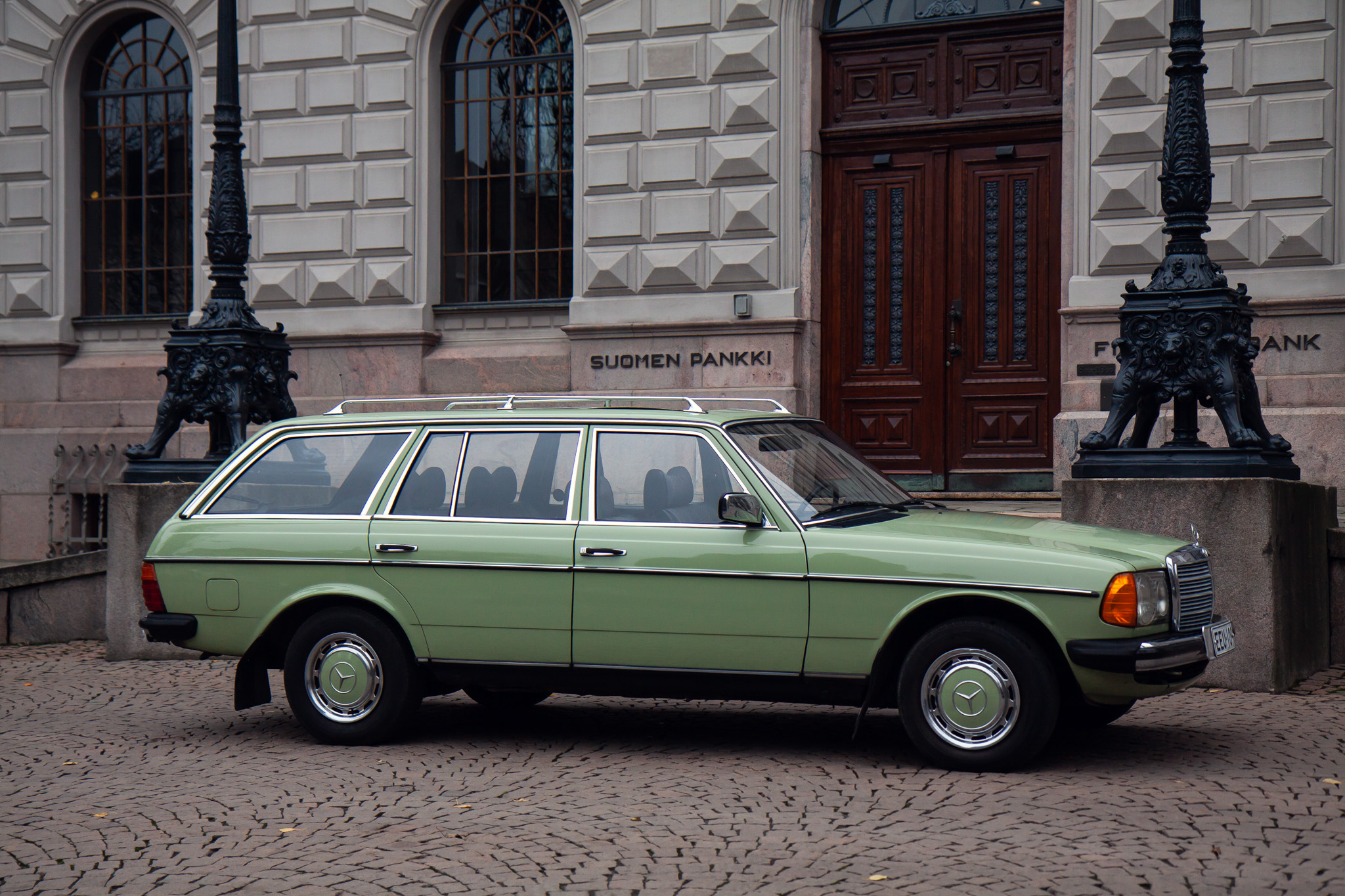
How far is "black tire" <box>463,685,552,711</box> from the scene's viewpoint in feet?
28.4

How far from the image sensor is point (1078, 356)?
14422 millimetres

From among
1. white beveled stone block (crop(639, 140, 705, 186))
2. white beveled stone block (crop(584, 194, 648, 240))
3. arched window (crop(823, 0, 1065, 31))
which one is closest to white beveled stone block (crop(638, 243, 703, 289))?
white beveled stone block (crop(584, 194, 648, 240))

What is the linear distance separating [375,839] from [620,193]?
11604 mm

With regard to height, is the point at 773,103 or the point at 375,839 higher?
the point at 773,103

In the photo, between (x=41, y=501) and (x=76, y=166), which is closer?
(x=41, y=501)

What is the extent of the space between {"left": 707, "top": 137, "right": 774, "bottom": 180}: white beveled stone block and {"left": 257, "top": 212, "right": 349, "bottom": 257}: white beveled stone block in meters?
4.49

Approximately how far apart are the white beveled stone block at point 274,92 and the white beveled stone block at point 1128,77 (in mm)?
9039

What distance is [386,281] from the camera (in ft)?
57.1

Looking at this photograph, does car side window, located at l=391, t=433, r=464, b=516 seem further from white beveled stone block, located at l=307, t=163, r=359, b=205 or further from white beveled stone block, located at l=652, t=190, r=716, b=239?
white beveled stone block, located at l=307, t=163, r=359, b=205

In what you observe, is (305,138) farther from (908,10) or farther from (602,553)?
(602,553)

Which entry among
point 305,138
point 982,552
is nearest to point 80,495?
point 305,138

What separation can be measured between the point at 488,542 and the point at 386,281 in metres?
10.4

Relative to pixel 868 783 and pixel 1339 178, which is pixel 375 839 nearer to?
pixel 868 783

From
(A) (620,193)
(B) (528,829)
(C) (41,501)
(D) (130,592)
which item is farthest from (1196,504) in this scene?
(C) (41,501)
